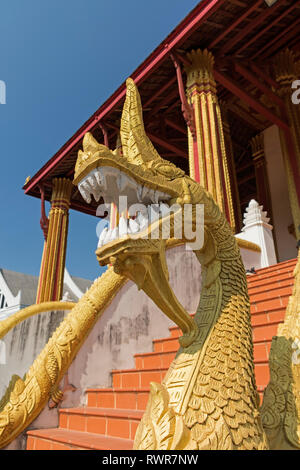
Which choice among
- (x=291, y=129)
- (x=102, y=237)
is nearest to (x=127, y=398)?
(x=102, y=237)

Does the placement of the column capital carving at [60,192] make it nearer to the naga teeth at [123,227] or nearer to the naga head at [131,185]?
the naga head at [131,185]

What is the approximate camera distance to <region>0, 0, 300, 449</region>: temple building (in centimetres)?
198

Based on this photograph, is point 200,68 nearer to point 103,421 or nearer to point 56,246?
point 103,421

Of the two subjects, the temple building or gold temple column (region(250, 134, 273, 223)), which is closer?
the temple building

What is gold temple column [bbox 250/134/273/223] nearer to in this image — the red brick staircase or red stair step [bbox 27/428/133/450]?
the red brick staircase

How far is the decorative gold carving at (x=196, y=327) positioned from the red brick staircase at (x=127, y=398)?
0.60 m

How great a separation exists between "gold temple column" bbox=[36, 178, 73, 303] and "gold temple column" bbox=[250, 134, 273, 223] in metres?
4.63

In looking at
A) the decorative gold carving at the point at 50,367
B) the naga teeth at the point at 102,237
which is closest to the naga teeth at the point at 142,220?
the naga teeth at the point at 102,237

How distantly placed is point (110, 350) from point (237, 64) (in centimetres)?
470

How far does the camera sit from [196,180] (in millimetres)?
4402

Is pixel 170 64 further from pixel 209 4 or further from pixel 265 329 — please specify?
pixel 265 329

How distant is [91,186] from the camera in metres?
0.88

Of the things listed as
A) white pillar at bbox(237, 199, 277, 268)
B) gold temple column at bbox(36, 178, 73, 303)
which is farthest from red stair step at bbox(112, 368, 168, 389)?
gold temple column at bbox(36, 178, 73, 303)
